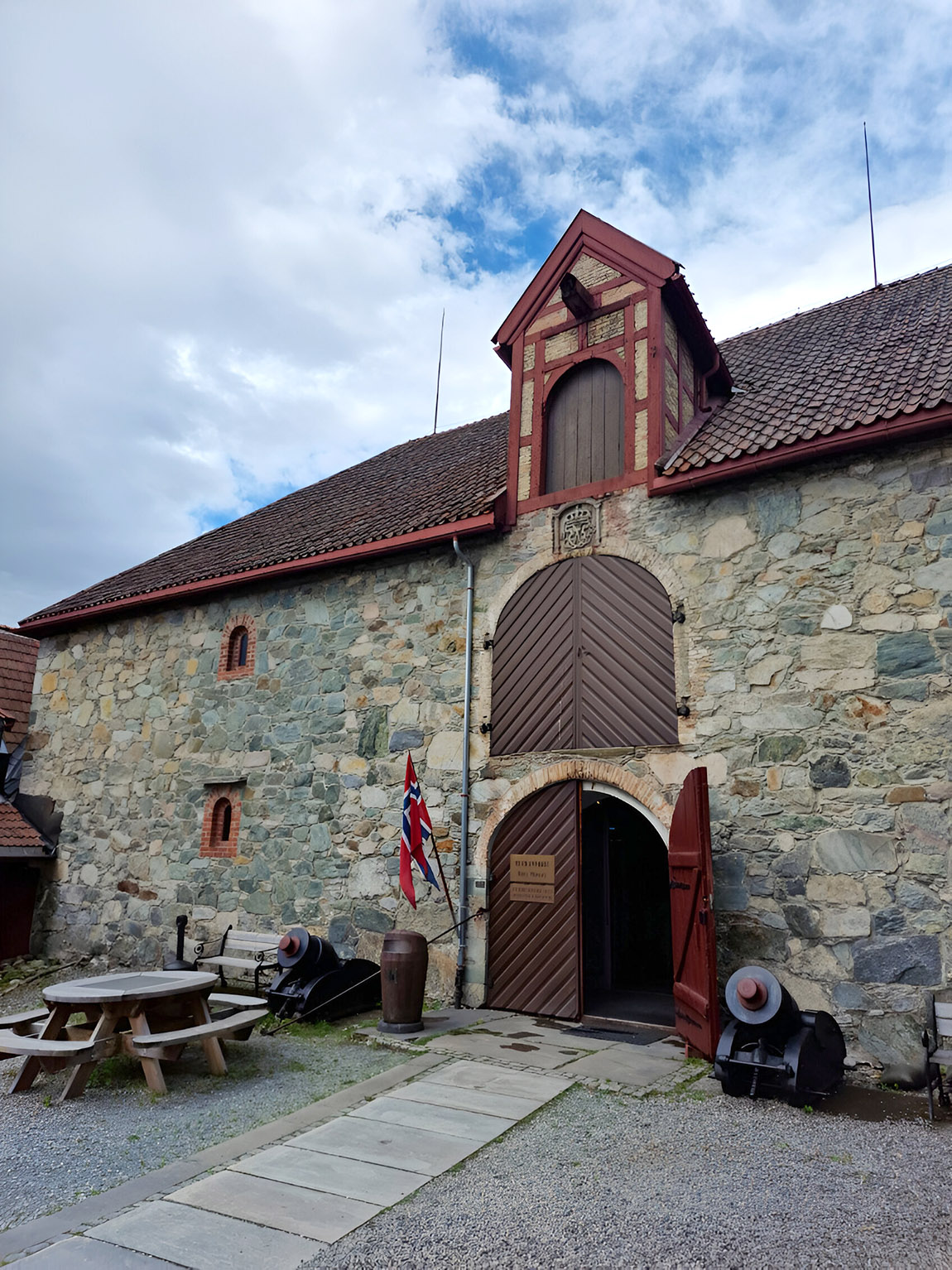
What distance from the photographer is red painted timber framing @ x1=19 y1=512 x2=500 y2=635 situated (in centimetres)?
859

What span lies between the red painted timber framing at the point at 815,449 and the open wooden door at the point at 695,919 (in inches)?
101

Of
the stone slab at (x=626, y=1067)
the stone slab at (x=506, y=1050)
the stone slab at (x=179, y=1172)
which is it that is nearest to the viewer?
the stone slab at (x=179, y=1172)

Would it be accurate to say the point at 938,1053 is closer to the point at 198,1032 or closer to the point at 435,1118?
the point at 435,1118

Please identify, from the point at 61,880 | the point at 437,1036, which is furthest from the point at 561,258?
the point at 61,880

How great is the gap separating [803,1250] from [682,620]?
4771 mm

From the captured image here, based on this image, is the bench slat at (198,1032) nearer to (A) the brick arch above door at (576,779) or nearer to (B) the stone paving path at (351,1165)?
(B) the stone paving path at (351,1165)

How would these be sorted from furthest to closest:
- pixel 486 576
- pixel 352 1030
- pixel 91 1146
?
pixel 486 576, pixel 352 1030, pixel 91 1146

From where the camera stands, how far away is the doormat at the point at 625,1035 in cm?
678

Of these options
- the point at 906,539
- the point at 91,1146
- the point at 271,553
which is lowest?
the point at 91,1146

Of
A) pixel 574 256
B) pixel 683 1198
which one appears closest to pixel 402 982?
pixel 683 1198

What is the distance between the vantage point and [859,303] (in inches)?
399

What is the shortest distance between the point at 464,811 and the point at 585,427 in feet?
12.8

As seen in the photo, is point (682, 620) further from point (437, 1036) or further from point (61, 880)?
point (61, 880)

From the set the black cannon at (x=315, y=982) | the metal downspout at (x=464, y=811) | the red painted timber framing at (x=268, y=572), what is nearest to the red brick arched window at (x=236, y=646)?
the red painted timber framing at (x=268, y=572)
